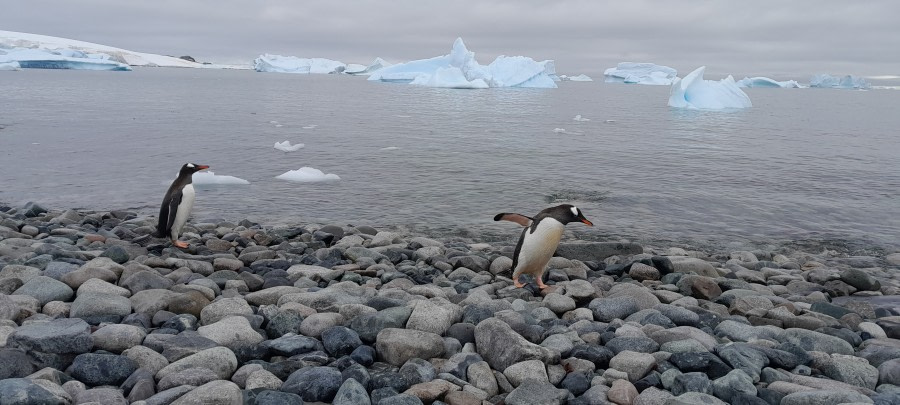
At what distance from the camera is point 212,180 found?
12164 millimetres

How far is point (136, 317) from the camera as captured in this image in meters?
4.00

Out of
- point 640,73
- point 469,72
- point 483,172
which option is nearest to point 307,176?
point 483,172

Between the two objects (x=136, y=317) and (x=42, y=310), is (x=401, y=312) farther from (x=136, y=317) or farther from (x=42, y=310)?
(x=42, y=310)

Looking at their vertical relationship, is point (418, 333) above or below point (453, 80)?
below

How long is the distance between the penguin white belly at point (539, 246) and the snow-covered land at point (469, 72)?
1838 inches

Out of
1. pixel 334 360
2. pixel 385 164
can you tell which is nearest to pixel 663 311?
pixel 334 360

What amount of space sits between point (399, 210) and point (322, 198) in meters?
1.59

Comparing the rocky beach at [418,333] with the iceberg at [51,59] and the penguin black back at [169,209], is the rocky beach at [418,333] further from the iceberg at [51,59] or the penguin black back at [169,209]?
the iceberg at [51,59]

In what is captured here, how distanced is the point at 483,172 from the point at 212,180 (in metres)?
5.54

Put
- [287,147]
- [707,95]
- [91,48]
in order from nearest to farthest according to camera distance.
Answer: [287,147]
[707,95]
[91,48]

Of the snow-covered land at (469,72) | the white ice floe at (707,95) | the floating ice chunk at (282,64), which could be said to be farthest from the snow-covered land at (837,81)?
the floating ice chunk at (282,64)

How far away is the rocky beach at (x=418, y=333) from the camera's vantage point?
318 cm

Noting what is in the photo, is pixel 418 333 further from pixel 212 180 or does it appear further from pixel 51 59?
pixel 51 59

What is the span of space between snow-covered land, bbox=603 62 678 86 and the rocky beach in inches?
2888
